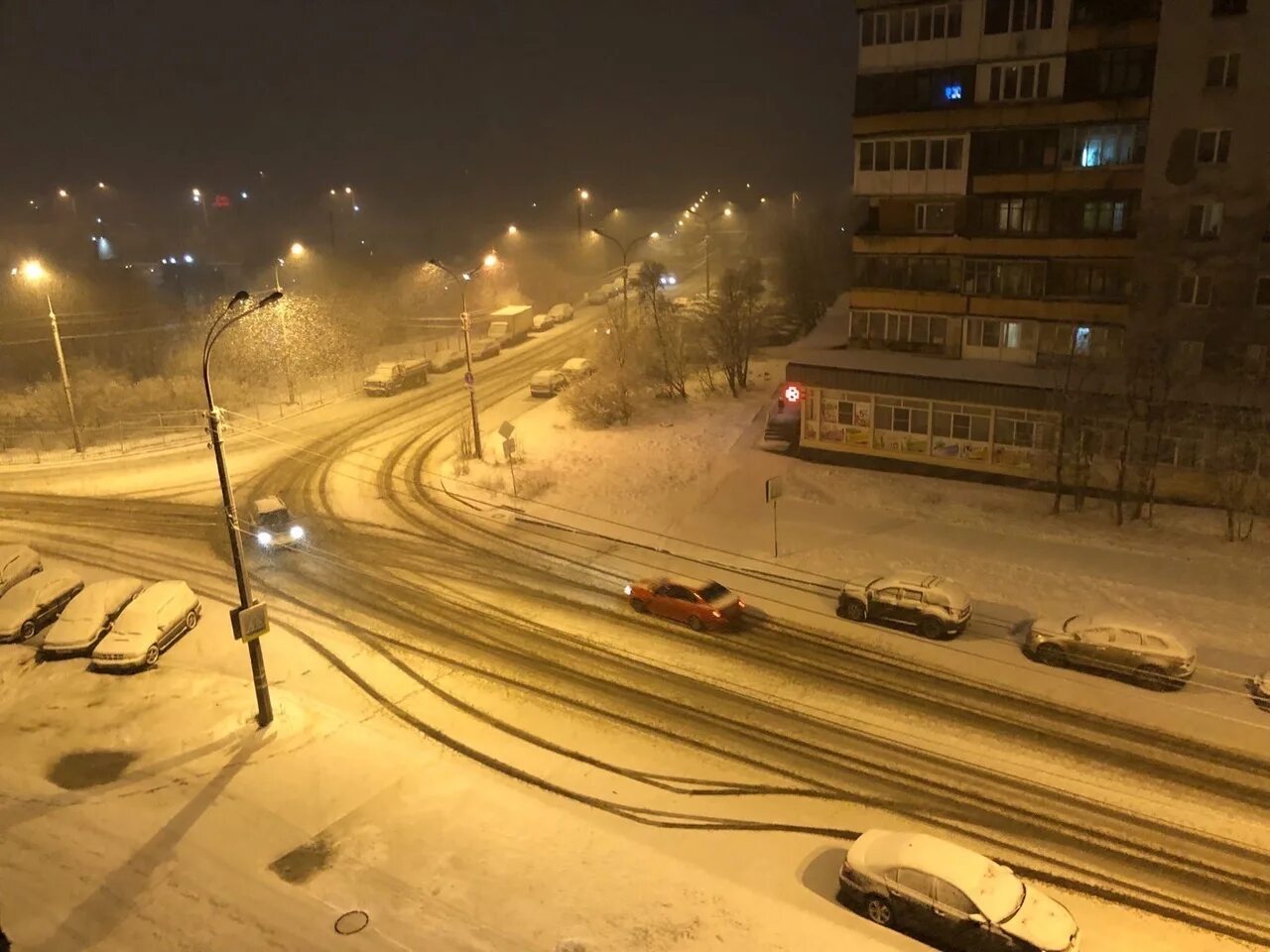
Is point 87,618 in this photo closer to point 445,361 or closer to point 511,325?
point 445,361

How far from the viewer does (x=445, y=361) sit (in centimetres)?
5147

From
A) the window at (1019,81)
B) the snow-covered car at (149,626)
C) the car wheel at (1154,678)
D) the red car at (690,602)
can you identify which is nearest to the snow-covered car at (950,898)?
the car wheel at (1154,678)

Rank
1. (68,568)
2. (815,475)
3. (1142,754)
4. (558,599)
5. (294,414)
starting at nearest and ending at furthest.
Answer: (1142,754) < (558,599) < (68,568) < (815,475) < (294,414)

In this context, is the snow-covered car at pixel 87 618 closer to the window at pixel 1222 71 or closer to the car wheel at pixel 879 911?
the car wheel at pixel 879 911

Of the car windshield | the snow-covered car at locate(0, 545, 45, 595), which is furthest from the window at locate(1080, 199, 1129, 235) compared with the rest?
the snow-covered car at locate(0, 545, 45, 595)

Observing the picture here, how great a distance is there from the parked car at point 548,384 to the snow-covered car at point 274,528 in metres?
16.9

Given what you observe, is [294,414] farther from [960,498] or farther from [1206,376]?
[1206,376]

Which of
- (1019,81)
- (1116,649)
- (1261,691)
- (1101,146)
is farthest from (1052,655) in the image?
(1019,81)

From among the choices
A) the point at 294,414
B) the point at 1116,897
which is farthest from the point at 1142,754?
the point at 294,414

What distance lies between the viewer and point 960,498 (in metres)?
29.1

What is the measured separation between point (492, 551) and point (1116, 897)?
59.5 feet

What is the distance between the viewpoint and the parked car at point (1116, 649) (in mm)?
18641

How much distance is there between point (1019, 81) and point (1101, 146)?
11.4ft

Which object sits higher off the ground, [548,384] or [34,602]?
[548,384]
